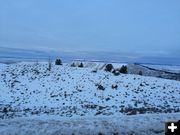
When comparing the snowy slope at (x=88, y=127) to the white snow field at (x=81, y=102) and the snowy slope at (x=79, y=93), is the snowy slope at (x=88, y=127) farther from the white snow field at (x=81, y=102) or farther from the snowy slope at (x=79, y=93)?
the snowy slope at (x=79, y=93)

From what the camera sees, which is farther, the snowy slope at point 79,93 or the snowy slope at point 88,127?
the snowy slope at point 79,93

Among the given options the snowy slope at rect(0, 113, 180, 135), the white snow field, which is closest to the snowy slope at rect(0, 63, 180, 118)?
the white snow field

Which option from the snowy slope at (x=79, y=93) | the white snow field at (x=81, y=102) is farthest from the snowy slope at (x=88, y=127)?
the snowy slope at (x=79, y=93)

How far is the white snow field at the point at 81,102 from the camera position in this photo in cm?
964

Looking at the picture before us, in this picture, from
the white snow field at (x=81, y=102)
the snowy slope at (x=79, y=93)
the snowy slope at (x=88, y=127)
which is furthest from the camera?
the snowy slope at (x=79, y=93)

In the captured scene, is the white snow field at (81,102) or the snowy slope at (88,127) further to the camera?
the white snow field at (81,102)

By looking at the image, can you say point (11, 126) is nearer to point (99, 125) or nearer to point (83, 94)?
point (99, 125)

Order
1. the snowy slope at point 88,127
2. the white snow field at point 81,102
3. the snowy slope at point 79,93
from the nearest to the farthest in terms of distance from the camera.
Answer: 1. the snowy slope at point 88,127
2. the white snow field at point 81,102
3. the snowy slope at point 79,93

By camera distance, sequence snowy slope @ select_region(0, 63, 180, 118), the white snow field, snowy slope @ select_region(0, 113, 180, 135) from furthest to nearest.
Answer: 1. snowy slope @ select_region(0, 63, 180, 118)
2. the white snow field
3. snowy slope @ select_region(0, 113, 180, 135)

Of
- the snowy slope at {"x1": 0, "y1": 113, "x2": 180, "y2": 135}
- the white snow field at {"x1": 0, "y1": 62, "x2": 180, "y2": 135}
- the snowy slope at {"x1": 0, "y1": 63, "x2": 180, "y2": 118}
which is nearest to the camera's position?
the snowy slope at {"x1": 0, "y1": 113, "x2": 180, "y2": 135}

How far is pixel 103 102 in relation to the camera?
729 inches

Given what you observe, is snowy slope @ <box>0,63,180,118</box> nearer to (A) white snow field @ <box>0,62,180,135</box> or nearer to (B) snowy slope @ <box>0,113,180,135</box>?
(A) white snow field @ <box>0,62,180,135</box>

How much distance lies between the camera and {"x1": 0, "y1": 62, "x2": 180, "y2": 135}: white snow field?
9.64 meters

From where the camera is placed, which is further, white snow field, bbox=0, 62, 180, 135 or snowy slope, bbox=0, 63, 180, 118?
snowy slope, bbox=0, 63, 180, 118
